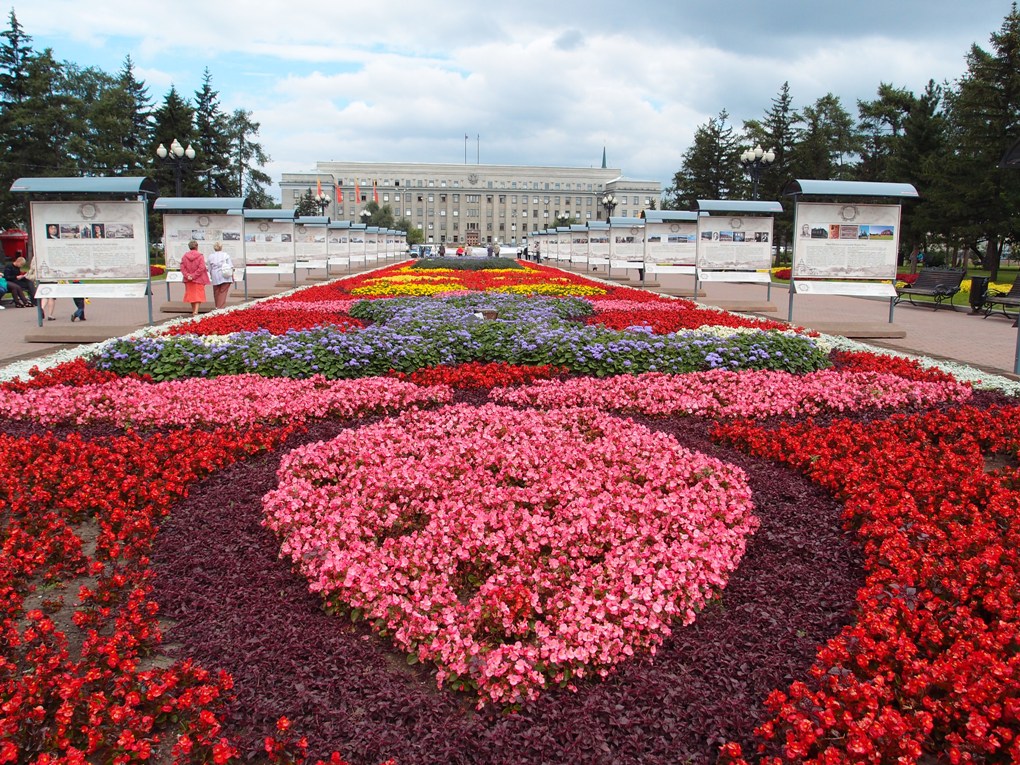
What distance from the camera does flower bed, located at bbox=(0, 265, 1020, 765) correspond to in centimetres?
252

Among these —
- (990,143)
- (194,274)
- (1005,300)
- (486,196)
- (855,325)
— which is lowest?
(855,325)

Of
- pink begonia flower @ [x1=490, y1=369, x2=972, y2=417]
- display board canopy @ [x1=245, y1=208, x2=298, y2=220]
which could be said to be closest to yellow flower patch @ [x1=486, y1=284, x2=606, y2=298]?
display board canopy @ [x1=245, y1=208, x2=298, y2=220]

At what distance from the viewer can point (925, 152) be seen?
3678cm

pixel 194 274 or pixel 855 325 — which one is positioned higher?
pixel 194 274

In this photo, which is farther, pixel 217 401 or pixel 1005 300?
pixel 1005 300

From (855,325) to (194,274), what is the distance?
11.7 m

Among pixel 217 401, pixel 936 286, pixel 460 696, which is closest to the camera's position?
pixel 460 696

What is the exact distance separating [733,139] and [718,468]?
194 feet

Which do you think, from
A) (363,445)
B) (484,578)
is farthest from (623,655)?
(363,445)

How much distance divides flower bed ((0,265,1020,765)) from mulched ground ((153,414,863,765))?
12 mm

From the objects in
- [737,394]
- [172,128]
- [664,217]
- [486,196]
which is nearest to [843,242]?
[737,394]

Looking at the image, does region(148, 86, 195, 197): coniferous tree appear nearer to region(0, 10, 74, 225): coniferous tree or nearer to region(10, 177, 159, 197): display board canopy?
region(0, 10, 74, 225): coniferous tree

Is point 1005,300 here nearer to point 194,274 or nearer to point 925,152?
point 194,274

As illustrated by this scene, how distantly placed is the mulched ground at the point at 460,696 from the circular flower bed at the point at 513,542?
0.36ft
